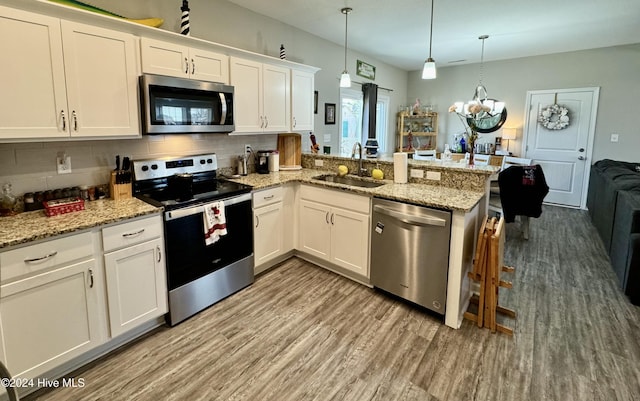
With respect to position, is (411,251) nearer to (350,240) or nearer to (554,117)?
(350,240)

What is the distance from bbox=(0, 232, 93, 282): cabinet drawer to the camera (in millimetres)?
1670

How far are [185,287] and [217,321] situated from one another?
1.16 feet

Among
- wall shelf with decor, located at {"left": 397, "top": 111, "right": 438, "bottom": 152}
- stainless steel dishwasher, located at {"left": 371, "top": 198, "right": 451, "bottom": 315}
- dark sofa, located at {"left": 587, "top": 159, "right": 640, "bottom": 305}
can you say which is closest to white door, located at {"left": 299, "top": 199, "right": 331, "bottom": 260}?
stainless steel dishwasher, located at {"left": 371, "top": 198, "right": 451, "bottom": 315}

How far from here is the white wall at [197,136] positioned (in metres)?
2.24

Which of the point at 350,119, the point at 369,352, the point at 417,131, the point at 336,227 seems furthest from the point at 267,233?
the point at 417,131

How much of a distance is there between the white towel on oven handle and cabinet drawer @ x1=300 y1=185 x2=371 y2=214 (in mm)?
975

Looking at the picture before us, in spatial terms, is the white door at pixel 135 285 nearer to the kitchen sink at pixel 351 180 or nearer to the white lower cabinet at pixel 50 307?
the white lower cabinet at pixel 50 307

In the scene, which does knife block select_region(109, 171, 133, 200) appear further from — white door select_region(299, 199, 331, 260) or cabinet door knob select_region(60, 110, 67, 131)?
white door select_region(299, 199, 331, 260)

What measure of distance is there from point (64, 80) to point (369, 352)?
2585 mm

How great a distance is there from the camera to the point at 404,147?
7402 millimetres

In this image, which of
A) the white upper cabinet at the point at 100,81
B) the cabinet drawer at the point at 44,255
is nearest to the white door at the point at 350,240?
the white upper cabinet at the point at 100,81

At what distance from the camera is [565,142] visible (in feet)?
19.9

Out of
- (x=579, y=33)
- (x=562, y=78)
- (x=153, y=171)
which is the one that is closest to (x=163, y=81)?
(x=153, y=171)

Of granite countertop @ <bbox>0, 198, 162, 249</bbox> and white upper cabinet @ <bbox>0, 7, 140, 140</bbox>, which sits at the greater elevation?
white upper cabinet @ <bbox>0, 7, 140, 140</bbox>
